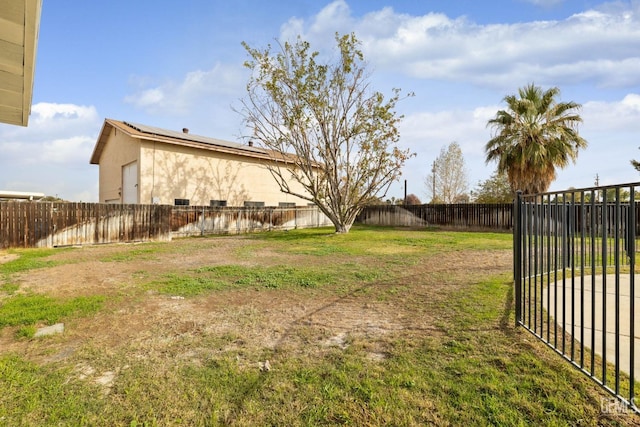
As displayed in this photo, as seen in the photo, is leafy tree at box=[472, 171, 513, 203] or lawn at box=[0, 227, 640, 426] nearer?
lawn at box=[0, 227, 640, 426]

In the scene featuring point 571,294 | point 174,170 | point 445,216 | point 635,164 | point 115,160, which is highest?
point 635,164

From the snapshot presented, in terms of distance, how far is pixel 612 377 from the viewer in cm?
222

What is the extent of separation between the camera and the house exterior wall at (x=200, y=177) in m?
15.3

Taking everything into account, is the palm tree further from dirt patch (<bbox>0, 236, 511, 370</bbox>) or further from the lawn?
the lawn

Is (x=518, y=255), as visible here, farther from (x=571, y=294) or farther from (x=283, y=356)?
(x=283, y=356)

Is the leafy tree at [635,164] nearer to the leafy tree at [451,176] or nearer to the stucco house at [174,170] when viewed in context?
the leafy tree at [451,176]

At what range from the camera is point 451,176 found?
94.7ft

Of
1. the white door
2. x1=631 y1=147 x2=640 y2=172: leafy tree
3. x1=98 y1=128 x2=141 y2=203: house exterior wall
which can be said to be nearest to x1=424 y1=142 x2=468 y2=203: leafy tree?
x1=631 y1=147 x2=640 y2=172: leafy tree

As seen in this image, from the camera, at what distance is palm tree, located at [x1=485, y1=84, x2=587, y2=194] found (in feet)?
48.1

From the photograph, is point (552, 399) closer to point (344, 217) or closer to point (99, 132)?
point (344, 217)

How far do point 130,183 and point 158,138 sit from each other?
3.29 m

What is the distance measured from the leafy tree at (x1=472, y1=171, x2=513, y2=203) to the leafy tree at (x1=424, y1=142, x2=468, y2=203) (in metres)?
1.44

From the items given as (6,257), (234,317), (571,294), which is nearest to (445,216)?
(571,294)

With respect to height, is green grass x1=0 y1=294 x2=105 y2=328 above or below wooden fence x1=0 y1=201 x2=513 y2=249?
below
